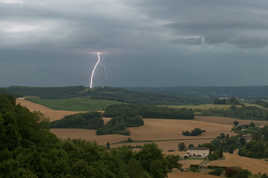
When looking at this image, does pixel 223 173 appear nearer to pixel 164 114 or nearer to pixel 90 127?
pixel 90 127

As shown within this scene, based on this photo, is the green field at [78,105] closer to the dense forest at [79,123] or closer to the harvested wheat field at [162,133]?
the dense forest at [79,123]

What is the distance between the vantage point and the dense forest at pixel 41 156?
24.3 m

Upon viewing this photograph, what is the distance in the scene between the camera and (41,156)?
25.5m

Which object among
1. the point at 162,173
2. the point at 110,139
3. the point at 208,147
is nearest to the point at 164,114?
the point at 110,139

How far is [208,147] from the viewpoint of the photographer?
8056 centimetres

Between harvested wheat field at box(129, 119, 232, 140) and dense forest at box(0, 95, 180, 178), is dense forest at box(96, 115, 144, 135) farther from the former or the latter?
dense forest at box(0, 95, 180, 178)

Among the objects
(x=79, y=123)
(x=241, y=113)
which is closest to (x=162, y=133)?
(x=79, y=123)

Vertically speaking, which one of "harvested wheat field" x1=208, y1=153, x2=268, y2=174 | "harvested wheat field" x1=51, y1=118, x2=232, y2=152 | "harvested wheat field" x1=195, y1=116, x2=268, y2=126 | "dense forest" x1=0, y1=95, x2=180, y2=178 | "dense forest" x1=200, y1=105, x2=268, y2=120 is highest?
"dense forest" x1=0, y1=95, x2=180, y2=178

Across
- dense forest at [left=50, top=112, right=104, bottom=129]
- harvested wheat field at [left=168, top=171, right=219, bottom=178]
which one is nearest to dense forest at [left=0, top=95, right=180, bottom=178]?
harvested wheat field at [left=168, top=171, right=219, bottom=178]

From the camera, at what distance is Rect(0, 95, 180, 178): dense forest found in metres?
24.3

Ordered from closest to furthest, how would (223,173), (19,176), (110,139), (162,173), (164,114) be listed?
(19,176) → (162,173) → (223,173) → (110,139) → (164,114)

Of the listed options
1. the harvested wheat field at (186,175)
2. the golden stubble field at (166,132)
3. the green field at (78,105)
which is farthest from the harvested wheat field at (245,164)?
the green field at (78,105)

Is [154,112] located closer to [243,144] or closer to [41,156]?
[243,144]

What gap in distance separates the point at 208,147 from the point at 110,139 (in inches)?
1170
